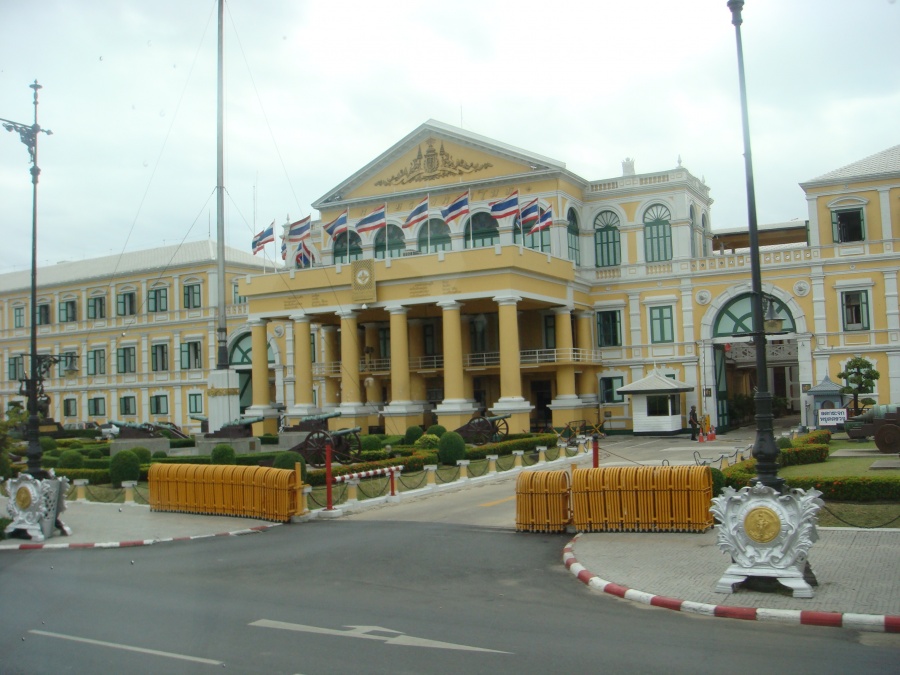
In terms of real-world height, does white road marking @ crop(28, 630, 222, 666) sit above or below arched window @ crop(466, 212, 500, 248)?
below

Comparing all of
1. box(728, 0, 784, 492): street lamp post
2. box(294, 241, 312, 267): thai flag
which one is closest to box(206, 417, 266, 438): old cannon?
box(294, 241, 312, 267): thai flag

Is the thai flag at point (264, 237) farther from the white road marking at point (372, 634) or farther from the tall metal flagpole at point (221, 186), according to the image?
the white road marking at point (372, 634)

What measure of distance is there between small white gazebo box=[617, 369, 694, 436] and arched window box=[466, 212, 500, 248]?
12.0 m

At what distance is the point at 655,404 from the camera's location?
150 ft

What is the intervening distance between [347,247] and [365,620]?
4558 centimetres

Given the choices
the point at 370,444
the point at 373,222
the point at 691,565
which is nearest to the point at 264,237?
the point at 373,222

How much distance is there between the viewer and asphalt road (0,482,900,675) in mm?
9094

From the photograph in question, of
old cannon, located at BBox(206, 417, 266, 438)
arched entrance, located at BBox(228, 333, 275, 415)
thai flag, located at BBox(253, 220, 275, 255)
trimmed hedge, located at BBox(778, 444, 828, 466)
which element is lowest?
trimmed hedge, located at BBox(778, 444, 828, 466)

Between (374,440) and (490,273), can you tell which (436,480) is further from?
(490,273)

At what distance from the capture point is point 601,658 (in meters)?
9.12

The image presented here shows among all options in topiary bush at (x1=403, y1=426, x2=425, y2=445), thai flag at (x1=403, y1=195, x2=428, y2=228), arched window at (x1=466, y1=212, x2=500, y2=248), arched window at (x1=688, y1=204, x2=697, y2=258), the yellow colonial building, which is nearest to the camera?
topiary bush at (x1=403, y1=426, x2=425, y2=445)

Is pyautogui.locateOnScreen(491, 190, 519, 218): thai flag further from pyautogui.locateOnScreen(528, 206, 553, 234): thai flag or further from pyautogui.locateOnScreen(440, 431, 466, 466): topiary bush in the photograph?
pyautogui.locateOnScreen(440, 431, 466, 466): topiary bush

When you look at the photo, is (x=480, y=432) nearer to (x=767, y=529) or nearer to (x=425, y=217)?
(x=425, y=217)

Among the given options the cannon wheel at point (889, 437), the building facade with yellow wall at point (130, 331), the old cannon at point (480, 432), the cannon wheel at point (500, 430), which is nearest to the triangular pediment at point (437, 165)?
the building facade with yellow wall at point (130, 331)
